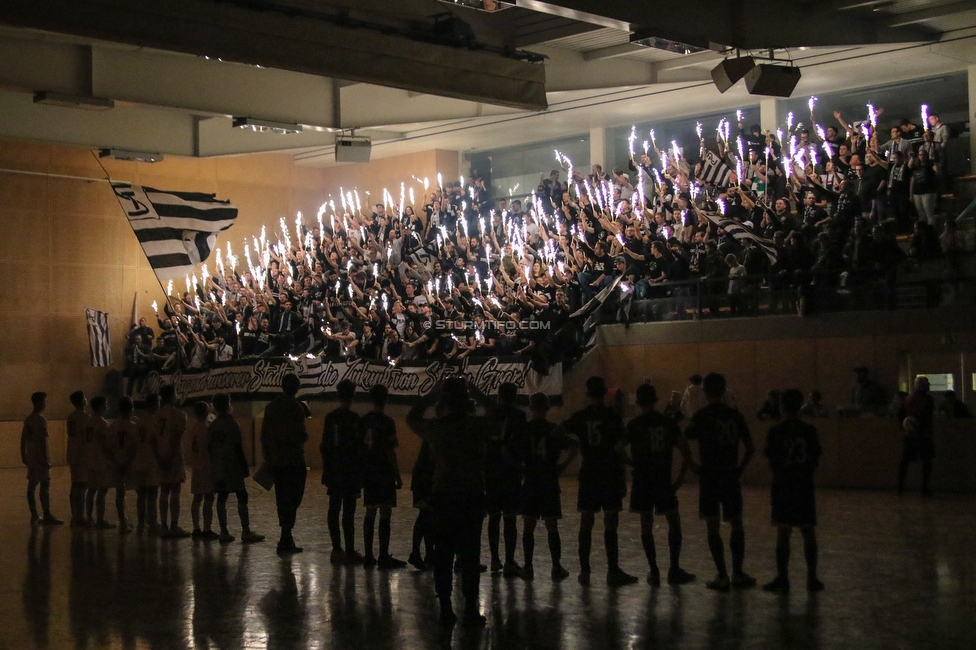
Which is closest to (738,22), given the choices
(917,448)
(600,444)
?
(917,448)

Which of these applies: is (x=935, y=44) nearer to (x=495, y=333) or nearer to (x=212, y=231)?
(x=495, y=333)

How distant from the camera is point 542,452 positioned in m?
9.82

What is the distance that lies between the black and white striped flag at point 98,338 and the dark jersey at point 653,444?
79.7ft

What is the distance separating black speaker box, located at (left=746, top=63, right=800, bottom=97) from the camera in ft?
47.0

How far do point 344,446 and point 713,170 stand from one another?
13586 mm

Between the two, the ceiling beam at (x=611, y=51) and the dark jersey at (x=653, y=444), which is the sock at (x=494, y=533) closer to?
the dark jersey at (x=653, y=444)

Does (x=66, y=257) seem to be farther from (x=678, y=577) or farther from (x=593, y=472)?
(x=678, y=577)

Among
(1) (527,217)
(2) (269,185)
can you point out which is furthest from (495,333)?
(2) (269,185)

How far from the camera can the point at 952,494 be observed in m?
16.7

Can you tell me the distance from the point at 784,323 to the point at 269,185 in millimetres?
21276

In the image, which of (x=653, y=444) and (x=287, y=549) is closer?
(x=653, y=444)

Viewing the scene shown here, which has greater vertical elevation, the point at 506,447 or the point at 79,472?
the point at 506,447

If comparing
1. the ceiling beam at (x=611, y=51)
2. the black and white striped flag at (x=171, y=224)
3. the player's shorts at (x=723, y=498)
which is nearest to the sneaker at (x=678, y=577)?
the player's shorts at (x=723, y=498)

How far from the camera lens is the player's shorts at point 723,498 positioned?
9.39 metres
